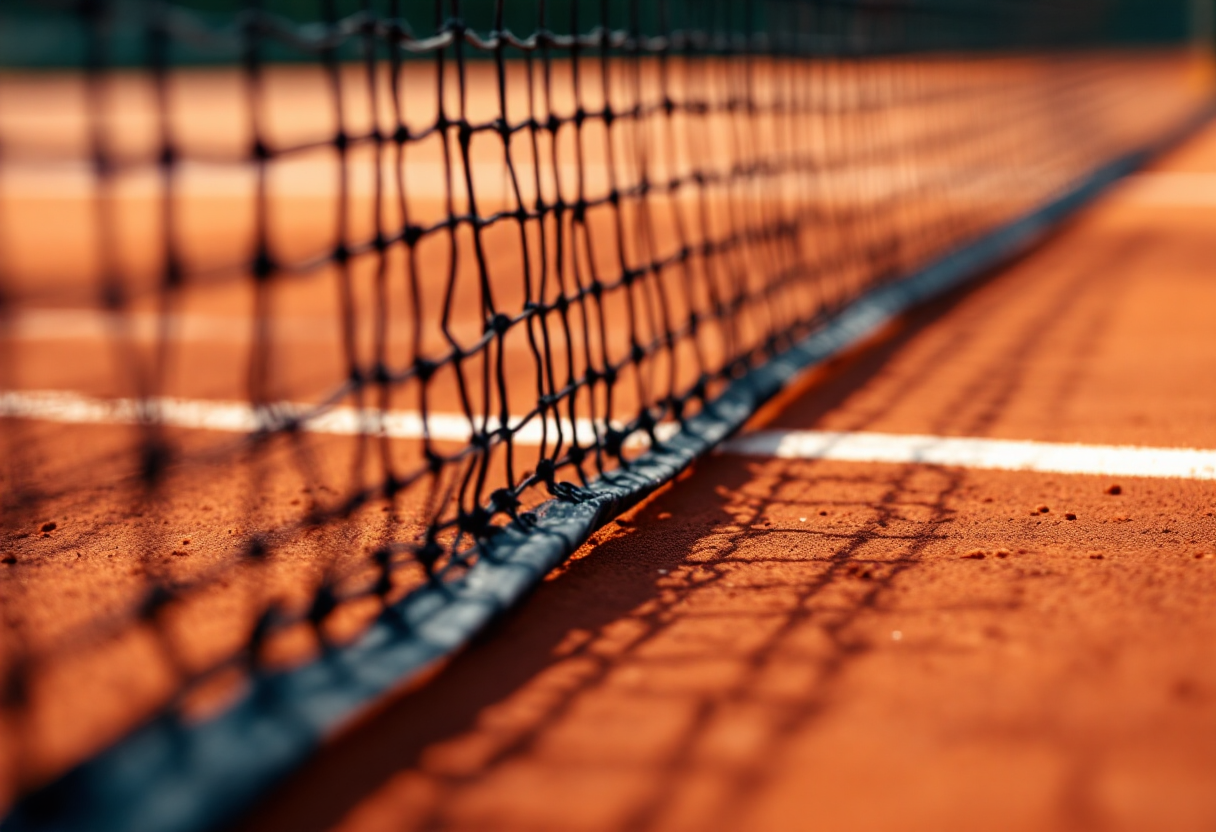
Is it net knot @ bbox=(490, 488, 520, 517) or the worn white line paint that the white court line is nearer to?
net knot @ bbox=(490, 488, 520, 517)

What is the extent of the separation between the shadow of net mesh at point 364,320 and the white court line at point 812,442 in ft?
0.10

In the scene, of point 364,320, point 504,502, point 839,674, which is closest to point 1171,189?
point 364,320

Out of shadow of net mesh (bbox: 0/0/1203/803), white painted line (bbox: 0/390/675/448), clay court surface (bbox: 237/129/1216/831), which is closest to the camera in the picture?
clay court surface (bbox: 237/129/1216/831)

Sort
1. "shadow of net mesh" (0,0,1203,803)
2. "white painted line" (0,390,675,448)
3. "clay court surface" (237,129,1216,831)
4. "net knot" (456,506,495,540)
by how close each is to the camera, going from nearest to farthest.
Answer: "clay court surface" (237,129,1216,831) < "shadow of net mesh" (0,0,1203,803) < "net knot" (456,506,495,540) < "white painted line" (0,390,675,448)

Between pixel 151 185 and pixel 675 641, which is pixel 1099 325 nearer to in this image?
pixel 675 641

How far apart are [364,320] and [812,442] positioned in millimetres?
2557

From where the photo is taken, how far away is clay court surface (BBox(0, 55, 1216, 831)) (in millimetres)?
1518

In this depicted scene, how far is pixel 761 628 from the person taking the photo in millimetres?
1962

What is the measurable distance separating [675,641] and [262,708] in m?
0.58

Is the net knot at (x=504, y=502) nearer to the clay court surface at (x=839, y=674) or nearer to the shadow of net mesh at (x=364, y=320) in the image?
the shadow of net mesh at (x=364, y=320)

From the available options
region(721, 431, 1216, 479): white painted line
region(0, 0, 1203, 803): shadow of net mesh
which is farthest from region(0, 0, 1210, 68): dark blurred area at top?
region(721, 431, 1216, 479): white painted line

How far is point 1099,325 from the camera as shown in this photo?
4375 millimetres

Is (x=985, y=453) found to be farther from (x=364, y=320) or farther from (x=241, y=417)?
(x=364, y=320)

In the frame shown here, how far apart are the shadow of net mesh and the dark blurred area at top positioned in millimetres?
13
